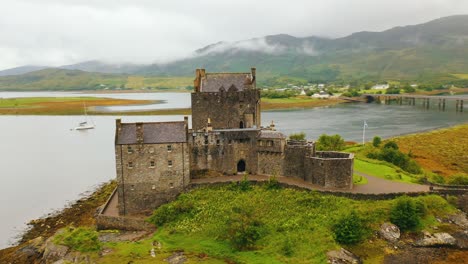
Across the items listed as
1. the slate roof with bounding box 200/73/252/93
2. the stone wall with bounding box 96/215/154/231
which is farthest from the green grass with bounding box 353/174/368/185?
the stone wall with bounding box 96/215/154/231

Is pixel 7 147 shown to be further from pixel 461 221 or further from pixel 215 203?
pixel 461 221

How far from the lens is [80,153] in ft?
277

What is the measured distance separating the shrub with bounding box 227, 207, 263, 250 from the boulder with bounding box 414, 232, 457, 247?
14078 mm

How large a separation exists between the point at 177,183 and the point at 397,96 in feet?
496

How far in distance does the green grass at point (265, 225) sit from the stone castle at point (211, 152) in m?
3.12

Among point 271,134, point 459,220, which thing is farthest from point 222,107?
point 459,220

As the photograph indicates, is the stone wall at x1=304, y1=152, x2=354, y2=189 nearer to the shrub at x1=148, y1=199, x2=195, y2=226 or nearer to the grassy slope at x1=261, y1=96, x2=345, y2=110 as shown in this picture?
the shrub at x1=148, y1=199, x2=195, y2=226

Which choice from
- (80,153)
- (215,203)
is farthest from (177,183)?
(80,153)

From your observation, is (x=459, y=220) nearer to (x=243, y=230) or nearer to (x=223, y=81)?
(x=243, y=230)

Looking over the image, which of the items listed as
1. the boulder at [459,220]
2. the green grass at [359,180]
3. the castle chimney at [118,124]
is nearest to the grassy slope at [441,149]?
the green grass at [359,180]

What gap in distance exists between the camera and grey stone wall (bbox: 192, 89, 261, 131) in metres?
48.4

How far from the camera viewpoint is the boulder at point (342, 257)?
31306mm

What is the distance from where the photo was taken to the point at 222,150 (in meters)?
45.8

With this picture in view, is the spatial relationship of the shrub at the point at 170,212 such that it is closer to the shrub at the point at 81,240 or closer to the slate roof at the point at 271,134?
the shrub at the point at 81,240
